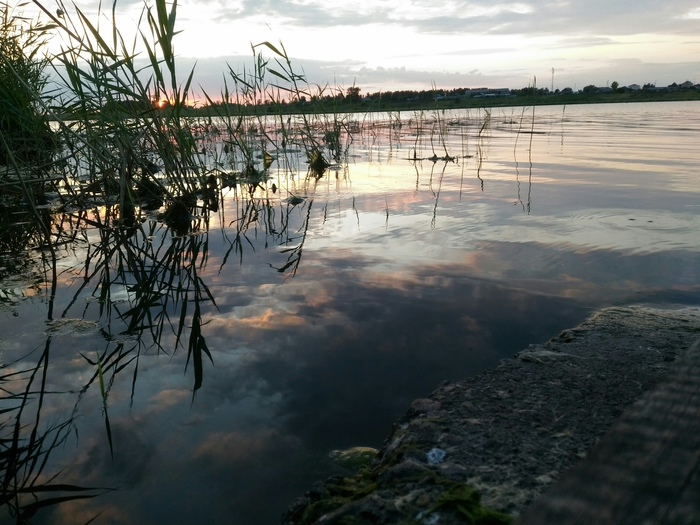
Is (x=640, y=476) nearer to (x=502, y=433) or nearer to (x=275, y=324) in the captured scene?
(x=502, y=433)

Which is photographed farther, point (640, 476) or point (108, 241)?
point (108, 241)

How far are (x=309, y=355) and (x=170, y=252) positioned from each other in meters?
1.72

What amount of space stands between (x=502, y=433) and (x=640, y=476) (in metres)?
0.63

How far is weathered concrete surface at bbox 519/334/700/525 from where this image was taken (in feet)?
1.87

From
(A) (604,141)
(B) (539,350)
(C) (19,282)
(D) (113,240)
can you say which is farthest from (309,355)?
(A) (604,141)

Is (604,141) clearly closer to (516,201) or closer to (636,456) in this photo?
(516,201)

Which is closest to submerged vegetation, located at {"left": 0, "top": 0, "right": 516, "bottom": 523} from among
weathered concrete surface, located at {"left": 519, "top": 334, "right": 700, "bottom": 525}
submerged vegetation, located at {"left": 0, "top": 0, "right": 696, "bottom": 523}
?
submerged vegetation, located at {"left": 0, "top": 0, "right": 696, "bottom": 523}

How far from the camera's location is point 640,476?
622 mm

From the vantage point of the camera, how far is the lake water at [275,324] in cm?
130

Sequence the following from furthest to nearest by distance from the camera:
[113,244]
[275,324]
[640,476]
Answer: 1. [113,244]
2. [275,324]
3. [640,476]

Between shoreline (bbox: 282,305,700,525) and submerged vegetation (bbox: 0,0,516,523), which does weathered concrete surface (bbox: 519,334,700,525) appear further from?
submerged vegetation (bbox: 0,0,516,523)

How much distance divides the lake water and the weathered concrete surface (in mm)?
737

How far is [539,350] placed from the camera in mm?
1838

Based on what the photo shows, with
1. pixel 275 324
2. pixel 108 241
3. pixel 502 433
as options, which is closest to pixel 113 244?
pixel 108 241
